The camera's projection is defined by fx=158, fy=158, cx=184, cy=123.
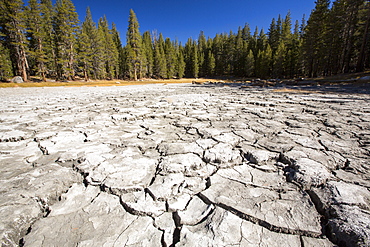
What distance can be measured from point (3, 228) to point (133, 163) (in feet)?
3.27

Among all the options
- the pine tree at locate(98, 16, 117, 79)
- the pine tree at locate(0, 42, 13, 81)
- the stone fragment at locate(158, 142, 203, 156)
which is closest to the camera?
the stone fragment at locate(158, 142, 203, 156)

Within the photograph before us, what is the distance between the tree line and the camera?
20069mm

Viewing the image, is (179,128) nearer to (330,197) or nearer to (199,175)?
→ (199,175)

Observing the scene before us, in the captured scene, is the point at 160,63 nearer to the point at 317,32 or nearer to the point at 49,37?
the point at 49,37

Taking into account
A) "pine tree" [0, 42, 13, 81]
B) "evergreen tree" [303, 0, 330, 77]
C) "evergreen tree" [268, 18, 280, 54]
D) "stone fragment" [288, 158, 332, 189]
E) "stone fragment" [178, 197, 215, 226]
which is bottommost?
"stone fragment" [178, 197, 215, 226]

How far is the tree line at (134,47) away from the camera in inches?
790

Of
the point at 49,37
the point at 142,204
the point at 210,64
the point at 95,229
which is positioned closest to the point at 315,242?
the point at 142,204

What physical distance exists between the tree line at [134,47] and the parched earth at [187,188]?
22.9m

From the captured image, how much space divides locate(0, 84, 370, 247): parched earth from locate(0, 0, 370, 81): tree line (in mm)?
22874

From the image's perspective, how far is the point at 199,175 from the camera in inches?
62.1

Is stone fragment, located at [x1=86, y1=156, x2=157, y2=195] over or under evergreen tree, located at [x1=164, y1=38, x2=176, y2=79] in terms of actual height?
under

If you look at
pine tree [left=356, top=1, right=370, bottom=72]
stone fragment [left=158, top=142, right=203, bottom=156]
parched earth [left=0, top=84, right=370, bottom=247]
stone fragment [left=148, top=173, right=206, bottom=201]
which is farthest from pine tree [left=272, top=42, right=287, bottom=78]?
stone fragment [left=148, top=173, right=206, bottom=201]

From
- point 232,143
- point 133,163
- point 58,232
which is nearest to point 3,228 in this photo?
point 58,232

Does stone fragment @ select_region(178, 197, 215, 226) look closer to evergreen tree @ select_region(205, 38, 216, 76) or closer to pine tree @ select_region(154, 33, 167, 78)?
pine tree @ select_region(154, 33, 167, 78)
